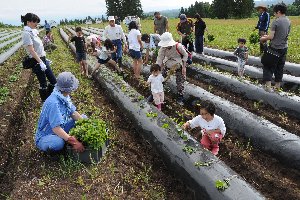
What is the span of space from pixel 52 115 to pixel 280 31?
5921 millimetres

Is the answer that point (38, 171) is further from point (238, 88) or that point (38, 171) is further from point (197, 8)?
point (197, 8)

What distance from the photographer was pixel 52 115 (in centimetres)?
515

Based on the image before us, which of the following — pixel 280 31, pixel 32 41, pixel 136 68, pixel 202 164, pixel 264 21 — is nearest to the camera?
pixel 202 164

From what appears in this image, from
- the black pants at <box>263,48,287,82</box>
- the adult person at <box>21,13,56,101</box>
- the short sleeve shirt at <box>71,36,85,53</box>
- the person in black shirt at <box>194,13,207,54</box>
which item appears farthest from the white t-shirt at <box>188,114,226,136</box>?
the person in black shirt at <box>194,13,207,54</box>

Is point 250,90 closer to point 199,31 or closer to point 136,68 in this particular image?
point 136,68

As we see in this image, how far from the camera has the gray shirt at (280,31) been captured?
26.8ft

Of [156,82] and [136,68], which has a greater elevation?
[156,82]

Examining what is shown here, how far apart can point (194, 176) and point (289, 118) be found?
3510 millimetres

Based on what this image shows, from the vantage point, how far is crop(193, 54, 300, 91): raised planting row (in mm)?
9141

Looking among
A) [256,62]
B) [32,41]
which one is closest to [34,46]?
[32,41]

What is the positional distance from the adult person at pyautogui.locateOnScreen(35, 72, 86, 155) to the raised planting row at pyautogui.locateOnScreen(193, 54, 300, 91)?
626 centimetres

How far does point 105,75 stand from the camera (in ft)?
34.8

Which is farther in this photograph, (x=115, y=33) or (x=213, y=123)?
(x=115, y=33)

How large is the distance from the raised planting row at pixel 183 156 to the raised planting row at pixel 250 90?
9.12 feet
